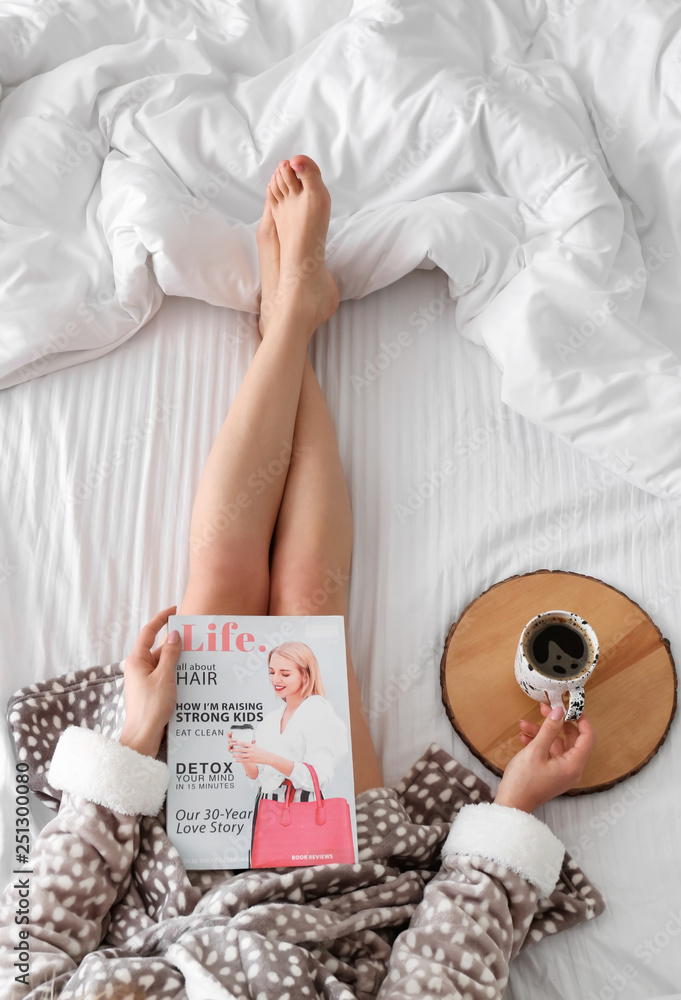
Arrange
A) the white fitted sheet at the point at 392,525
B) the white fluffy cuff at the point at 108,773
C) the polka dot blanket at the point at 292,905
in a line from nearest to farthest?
the polka dot blanket at the point at 292,905, the white fluffy cuff at the point at 108,773, the white fitted sheet at the point at 392,525

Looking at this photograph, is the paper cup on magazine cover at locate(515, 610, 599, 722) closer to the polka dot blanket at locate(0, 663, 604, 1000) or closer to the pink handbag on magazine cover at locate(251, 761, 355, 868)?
the polka dot blanket at locate(0, 663, 604, 1000)

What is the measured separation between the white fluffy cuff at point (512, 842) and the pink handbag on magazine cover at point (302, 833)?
11cm

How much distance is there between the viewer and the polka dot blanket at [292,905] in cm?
69

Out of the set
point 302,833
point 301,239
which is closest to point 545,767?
point 302,833

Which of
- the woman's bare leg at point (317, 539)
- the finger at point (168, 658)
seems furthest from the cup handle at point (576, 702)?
the finger at point (168, 658)

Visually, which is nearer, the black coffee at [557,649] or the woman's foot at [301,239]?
the black coffee at [557,649]

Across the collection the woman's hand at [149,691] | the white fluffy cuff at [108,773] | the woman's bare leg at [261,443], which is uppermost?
the woman's bare leg at [261,443]

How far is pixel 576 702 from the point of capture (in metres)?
0.89

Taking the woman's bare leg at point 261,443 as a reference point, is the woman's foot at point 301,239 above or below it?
above

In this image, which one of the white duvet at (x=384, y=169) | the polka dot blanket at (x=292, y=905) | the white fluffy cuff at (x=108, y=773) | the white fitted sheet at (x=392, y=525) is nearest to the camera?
the polka dot blanket at (x=292, y=905)

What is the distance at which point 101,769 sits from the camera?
2.62ft

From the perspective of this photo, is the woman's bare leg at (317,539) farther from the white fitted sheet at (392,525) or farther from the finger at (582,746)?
the finger at (582,746)

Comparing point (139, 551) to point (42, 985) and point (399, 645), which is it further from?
point (42, 985)

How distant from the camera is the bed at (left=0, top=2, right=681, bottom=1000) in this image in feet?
3.15
